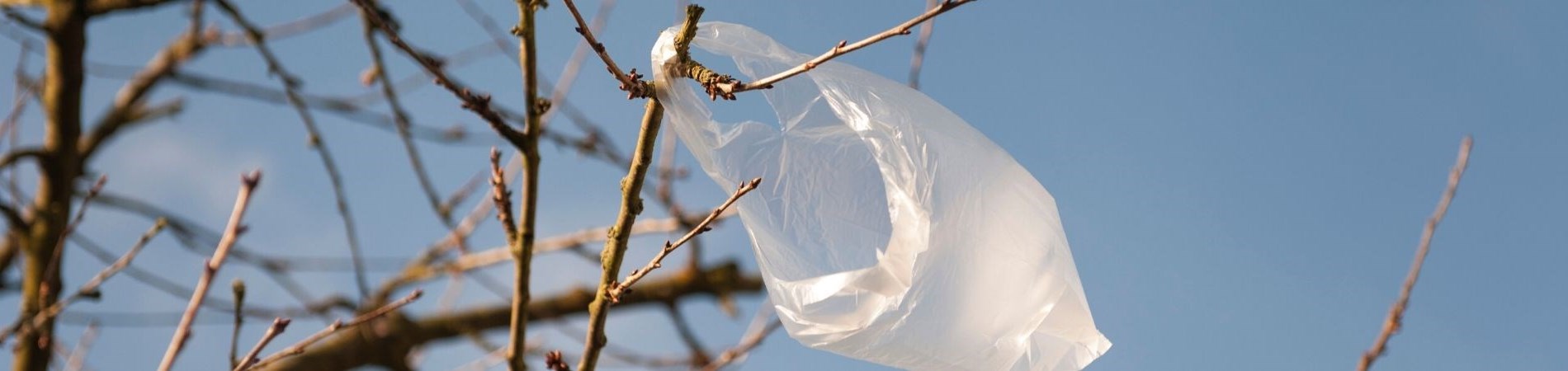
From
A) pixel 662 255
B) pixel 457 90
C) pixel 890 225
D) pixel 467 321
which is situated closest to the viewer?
pixel 457 90

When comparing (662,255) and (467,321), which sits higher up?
(467,321)

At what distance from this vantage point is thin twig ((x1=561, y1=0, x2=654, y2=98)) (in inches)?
40.9

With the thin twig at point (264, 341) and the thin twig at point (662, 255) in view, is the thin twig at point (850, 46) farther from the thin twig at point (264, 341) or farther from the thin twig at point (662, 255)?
the thin twig at point (264, 341)

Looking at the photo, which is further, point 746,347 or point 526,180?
point 746,347

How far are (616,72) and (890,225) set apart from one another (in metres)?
0.51

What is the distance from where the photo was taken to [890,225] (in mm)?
1441

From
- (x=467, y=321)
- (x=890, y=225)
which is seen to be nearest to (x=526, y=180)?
(x=890, y=225)

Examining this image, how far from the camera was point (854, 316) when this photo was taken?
4.40 ft

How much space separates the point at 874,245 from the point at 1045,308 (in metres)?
0.24

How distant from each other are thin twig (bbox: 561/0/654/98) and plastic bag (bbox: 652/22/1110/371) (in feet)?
0.44

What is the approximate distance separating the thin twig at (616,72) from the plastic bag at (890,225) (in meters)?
0.13

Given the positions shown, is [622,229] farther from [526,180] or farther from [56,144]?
[56,144]

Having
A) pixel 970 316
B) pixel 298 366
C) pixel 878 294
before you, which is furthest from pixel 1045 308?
pixel 298 366

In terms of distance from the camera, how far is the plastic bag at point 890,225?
1332 mm
